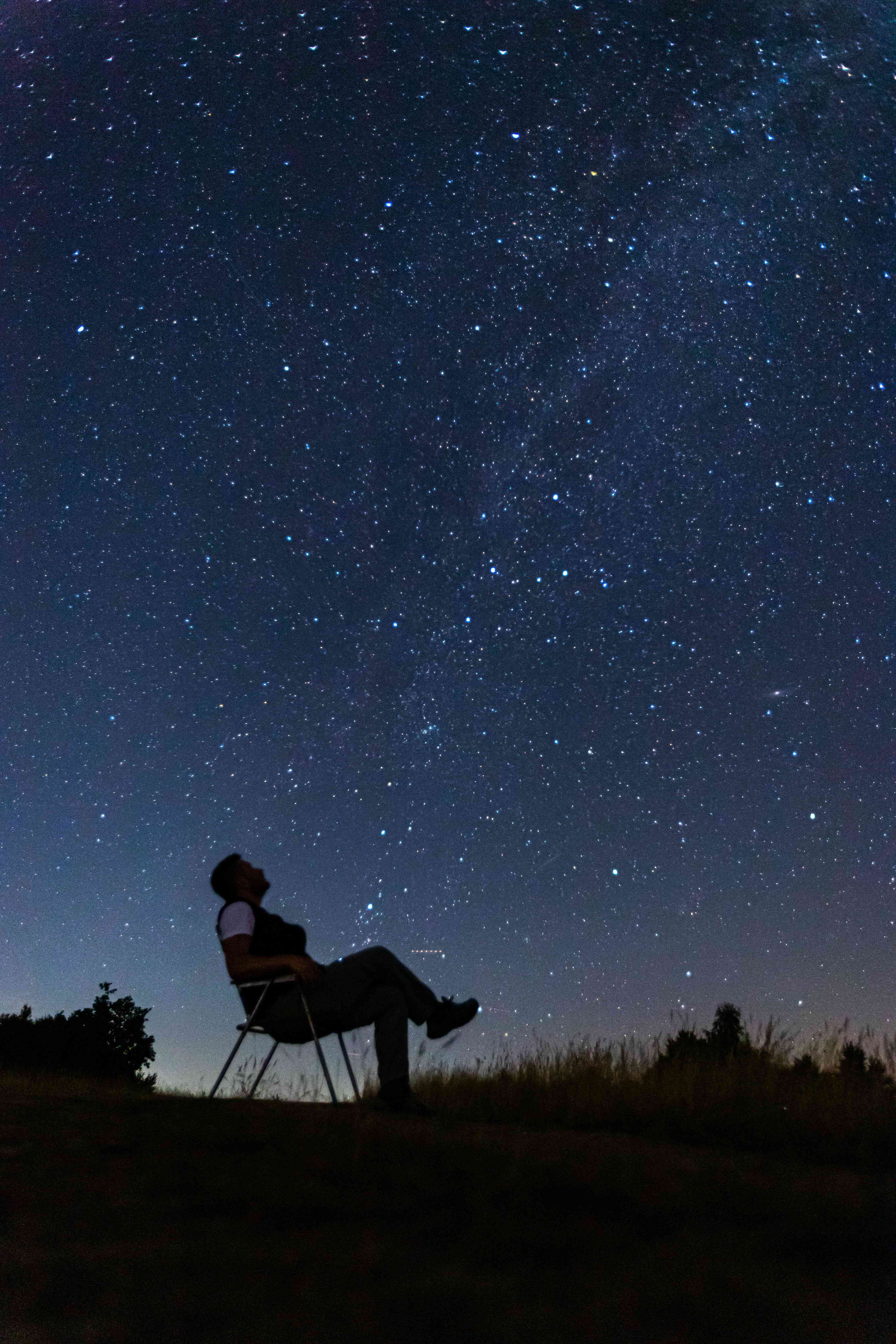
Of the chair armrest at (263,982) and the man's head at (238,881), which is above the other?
the man's head at (238,881)

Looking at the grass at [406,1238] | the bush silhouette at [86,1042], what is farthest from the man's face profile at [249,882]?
the bush silhouette at [86,1042]

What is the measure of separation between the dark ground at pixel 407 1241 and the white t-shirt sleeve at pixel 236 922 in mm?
1448

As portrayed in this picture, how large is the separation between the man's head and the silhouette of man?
0.31ft

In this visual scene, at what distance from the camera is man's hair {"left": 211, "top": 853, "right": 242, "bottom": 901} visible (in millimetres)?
4875

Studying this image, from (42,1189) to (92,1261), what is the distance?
48 cm

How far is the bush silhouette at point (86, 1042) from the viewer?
1079cm

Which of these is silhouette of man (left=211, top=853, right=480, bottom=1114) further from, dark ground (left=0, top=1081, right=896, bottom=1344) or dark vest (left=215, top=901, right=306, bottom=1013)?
dark ground (left=0, top=1081, right=896, bottom=1344)

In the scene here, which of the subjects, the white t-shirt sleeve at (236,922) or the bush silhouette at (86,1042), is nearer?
the white t-shirt sleeve at (236,922)

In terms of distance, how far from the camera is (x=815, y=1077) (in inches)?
214

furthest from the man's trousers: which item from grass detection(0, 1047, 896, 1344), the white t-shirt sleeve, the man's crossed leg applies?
grass detection(0, 1047, 896, 1344)

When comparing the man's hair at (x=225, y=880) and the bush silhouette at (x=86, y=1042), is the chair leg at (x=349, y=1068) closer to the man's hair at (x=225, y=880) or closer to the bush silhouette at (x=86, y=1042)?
the man's hair at (x=225, y=880)

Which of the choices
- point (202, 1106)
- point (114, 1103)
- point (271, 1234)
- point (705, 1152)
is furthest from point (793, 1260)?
point (114, 1103)

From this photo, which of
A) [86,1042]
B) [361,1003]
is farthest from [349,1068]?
[86,1042]

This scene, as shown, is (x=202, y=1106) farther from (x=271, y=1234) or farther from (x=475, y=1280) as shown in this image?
(x=475, y=1280)
